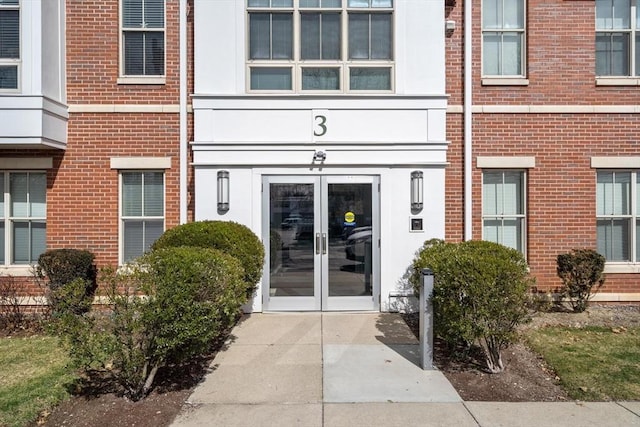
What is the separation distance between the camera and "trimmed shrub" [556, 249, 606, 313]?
8.34 metres

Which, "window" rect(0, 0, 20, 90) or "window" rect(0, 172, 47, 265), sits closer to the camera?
"window" rect(0, 0, 20, 90)

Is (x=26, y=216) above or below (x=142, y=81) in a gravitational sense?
below

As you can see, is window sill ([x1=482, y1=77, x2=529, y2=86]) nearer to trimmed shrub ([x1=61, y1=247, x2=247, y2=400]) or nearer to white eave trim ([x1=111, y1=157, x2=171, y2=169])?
white eave trim ([x1=111, y1=157, x2=171, y2=169])

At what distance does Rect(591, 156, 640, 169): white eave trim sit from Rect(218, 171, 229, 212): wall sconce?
22.6 feet

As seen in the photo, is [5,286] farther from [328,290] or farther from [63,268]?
[328,290]

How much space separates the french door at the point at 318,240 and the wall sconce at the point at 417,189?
67cm

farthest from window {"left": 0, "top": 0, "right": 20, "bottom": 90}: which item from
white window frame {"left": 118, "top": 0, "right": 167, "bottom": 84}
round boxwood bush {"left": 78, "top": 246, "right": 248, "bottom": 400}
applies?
round boxwood bush {"left": 78, "top": 246, "right": 248, "bottom": 400}

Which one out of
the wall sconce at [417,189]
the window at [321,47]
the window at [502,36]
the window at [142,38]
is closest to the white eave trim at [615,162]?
the window at [502,36]

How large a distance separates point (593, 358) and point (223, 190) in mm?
6314

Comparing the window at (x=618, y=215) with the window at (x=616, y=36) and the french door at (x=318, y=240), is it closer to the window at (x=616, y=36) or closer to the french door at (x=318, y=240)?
the window at (x=616, y=36)

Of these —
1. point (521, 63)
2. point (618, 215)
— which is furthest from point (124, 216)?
point (618, 215)

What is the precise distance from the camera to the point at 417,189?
Result: 852 cm

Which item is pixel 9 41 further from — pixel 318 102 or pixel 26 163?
pixel 318 102

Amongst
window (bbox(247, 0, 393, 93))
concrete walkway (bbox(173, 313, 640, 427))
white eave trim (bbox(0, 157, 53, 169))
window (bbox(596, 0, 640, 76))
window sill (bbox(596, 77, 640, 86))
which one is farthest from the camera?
window (bbox(596, 0, 640, 76))
